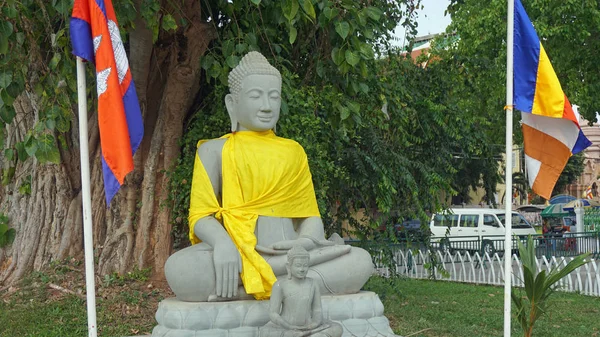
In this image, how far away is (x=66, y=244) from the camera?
838cm

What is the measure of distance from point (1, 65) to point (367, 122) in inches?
191

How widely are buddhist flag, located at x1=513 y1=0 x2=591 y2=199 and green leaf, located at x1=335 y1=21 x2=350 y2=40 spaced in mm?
1444

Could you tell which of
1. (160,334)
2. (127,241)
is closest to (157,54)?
(127,241)

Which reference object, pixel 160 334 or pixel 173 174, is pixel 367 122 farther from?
pixel 160 334

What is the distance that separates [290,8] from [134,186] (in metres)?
3.19

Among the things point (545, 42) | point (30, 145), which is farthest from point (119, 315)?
point (545, 42)

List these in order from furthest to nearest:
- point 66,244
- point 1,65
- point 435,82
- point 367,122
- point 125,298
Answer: point 435,82 → point 367,122 → point 66,244 → point 125,298 → point 1,65

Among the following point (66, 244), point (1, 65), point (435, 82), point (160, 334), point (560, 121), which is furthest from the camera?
point (435, 82)

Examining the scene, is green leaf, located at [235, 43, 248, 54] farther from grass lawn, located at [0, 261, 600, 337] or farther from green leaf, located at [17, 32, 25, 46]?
grass lawn, located at [0, 261, 600, 337]

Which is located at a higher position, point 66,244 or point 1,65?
point 1,65

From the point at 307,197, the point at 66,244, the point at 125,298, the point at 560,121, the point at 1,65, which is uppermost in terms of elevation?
the point at 1,65

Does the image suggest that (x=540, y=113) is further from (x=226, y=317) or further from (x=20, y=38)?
(x=20, y=38)

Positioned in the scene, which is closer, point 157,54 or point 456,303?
point 157,54

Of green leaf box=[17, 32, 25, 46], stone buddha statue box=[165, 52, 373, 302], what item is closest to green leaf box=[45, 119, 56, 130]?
green leaf box=[17, 32, 25, 46]
